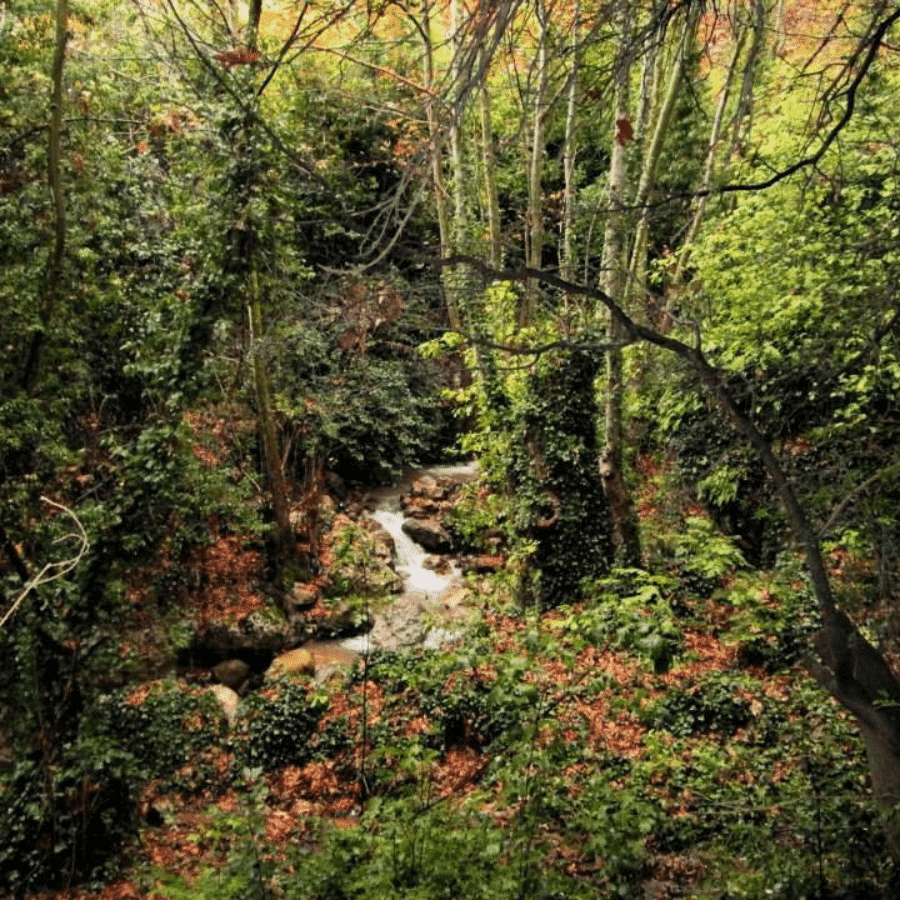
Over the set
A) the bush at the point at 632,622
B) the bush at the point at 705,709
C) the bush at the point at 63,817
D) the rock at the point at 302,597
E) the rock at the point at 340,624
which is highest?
the bush at the point at 632,622

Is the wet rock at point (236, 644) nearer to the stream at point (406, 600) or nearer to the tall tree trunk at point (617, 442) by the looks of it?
the stream at point (406, 600)

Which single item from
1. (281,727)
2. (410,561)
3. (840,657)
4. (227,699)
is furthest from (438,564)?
(840,657)

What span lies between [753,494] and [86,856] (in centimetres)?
768

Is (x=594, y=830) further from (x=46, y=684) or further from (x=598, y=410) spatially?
(x=598, y=410)

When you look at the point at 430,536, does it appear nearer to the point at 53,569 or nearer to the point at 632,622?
the point at 632,622

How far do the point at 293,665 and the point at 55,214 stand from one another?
218 inches

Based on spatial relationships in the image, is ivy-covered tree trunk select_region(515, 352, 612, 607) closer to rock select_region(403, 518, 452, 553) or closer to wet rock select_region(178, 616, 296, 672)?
rock select_region(403, 518, 452, 553)

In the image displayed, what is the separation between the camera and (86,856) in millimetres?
5316

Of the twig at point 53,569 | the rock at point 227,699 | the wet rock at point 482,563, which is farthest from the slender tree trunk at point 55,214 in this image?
the wet rock at point 482,563

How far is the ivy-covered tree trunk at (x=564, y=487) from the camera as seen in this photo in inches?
347

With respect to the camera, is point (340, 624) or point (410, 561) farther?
point (410, 561)

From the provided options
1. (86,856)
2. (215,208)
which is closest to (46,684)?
(86,856)

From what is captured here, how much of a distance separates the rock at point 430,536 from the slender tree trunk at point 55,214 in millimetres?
6822

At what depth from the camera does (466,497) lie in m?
10.7
